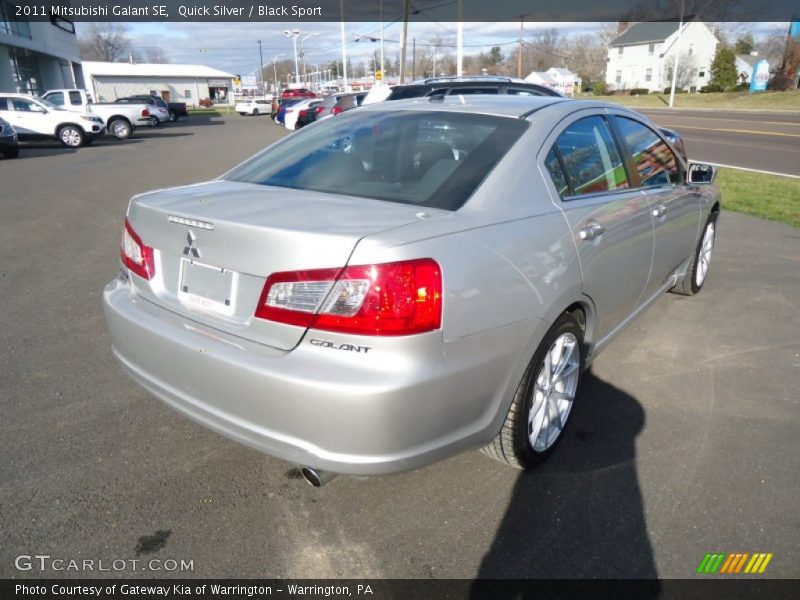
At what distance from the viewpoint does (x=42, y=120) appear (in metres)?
21.2

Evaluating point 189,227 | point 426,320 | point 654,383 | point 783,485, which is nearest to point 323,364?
point 426,320

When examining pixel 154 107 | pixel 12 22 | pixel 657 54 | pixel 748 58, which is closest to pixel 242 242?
pixel 154 107

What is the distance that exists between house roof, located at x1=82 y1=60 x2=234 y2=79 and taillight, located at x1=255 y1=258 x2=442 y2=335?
72908 millimetres

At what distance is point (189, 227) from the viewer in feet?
7.63

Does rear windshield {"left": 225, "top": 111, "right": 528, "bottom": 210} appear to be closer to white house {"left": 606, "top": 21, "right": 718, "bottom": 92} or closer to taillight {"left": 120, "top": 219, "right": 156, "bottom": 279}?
taillight {"left": 120, "top": 219, "right": 156, "bottom": 279}

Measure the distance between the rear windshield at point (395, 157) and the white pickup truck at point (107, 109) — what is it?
2473cm

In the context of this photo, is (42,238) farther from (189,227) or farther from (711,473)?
(711,473)

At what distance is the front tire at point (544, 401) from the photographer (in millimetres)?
2566

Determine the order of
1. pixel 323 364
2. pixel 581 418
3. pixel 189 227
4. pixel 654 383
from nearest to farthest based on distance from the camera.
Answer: pixel 323 364 < pixel 189 227 < pixel 581 418 < pixel 654 383

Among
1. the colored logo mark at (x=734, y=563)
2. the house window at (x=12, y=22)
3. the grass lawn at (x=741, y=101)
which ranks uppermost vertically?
the house window at (x=12, y=22)

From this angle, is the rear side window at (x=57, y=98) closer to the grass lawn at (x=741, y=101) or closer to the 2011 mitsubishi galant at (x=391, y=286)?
the 2011 mitsubishi galant at (x=391, y=286)

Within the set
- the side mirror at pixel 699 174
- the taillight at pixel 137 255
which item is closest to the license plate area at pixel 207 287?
the taillight at pixel 137 255

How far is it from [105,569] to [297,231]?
149 cm

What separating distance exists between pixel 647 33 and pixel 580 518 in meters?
90.3
